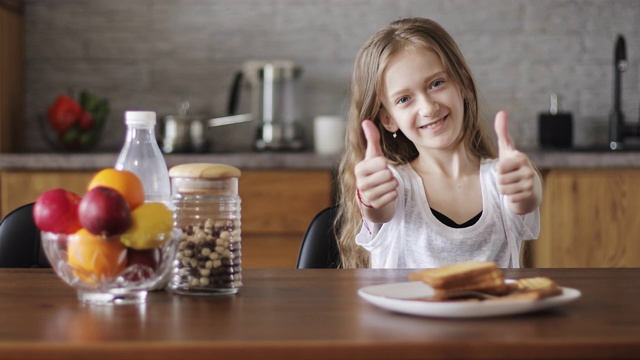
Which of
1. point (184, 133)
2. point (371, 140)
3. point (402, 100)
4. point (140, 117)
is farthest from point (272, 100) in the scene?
point (140, 117)

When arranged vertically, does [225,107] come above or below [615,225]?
above

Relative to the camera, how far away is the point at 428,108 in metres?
1.78

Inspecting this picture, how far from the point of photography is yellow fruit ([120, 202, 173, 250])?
3.60 ft

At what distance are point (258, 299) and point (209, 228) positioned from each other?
0.38ft

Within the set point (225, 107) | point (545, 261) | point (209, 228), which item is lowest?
point (545, 261)

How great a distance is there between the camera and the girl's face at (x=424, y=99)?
5.90 feet

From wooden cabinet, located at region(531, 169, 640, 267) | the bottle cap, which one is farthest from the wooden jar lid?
wooden cabinet, located at region(531, 169, 640, 267)

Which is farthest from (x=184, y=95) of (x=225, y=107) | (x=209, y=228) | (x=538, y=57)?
(x=209, y=228)

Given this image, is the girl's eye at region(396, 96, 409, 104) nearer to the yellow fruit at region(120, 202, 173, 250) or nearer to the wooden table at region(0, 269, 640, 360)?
the wooden table at region(0, 269, 640, 360)

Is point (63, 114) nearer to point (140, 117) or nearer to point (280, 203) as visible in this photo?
point (280, 203)

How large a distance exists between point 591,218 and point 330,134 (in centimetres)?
98

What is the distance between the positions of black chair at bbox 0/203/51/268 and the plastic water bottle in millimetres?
545

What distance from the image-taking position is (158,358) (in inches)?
34.4

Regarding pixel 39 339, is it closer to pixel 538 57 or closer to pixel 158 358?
pixel 158 358
